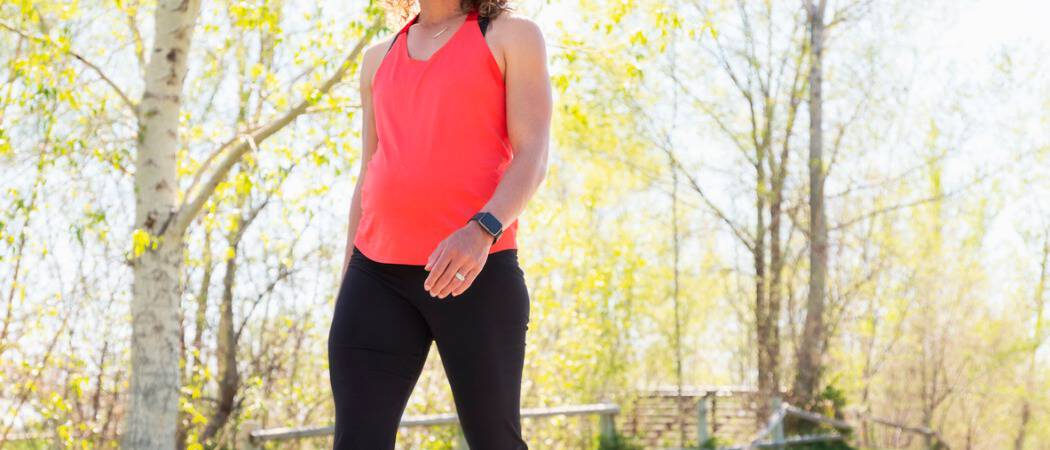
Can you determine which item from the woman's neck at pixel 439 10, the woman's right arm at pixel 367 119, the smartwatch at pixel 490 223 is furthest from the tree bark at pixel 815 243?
the smartwatch at pixel 490 223

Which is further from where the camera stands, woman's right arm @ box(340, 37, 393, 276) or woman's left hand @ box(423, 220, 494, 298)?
woman's right arm @ box(340, 37, 393, 276)

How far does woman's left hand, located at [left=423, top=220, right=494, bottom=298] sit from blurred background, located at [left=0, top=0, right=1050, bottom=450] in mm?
4713

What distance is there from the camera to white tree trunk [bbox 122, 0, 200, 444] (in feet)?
20.9

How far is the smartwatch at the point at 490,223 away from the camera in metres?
1.70

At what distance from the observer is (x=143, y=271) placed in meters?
6.50

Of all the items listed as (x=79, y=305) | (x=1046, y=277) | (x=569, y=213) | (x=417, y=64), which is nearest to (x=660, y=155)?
(x=569, y=213)

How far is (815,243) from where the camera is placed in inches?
640

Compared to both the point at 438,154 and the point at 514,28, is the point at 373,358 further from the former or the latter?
the point at 514,28

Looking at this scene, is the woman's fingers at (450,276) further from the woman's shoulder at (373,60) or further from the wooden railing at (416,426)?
the wooden railing at (416,426)

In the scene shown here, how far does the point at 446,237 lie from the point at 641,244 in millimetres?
16858

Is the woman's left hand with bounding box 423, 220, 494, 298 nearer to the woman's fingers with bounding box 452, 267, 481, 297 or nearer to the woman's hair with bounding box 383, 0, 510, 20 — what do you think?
the woman's fingers with bounding box 452, 267, 481, 297

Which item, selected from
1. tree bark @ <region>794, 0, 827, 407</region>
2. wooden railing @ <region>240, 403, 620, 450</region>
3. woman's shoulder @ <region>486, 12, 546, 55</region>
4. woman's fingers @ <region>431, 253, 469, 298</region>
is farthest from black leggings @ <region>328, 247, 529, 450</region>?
tree bark @ <region>794, 0, 827, 407</region>

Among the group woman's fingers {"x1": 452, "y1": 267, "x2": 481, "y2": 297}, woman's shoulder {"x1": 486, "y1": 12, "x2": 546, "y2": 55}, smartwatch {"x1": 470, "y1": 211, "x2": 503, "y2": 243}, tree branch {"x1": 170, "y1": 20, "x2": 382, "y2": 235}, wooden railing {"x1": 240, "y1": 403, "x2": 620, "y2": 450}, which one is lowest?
wooden railing {"x1": 240, "y1": 403, "x2": 620, "y2": 450}

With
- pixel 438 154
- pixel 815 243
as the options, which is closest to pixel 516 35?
pixel 438 154
